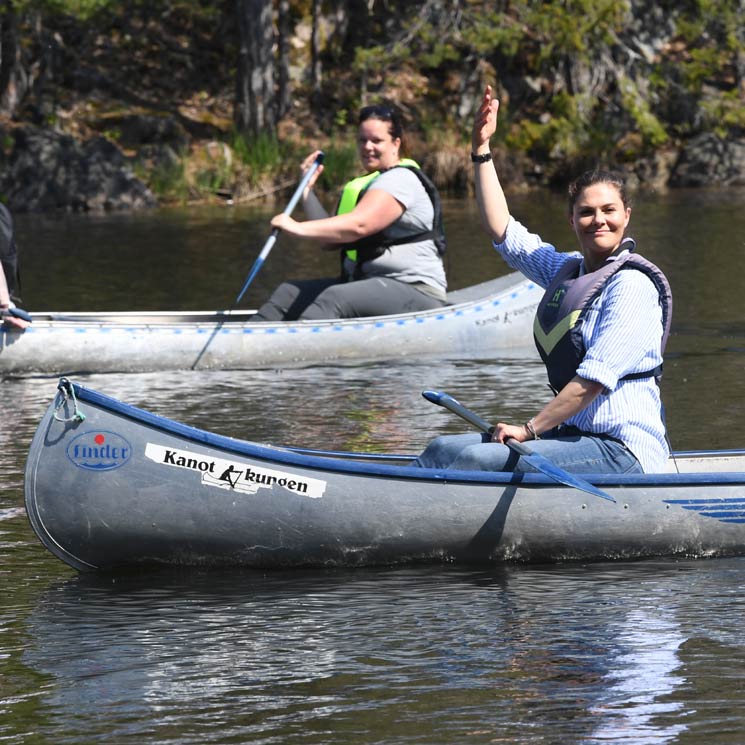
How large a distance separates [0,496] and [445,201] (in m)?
16.8

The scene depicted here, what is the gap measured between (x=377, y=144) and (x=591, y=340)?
3963 mm

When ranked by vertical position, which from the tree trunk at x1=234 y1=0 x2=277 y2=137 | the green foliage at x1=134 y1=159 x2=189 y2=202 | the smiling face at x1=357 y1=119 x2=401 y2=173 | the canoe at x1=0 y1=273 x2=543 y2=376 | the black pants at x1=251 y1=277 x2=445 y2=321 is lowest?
the canoe at x1=0 y1=273 x2=543 y2=376

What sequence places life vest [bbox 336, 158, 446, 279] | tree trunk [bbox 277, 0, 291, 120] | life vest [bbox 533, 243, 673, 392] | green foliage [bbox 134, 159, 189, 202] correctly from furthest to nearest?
1. tree trunk [bbox 277, 0, 291, 120]
2. green foliage [bbox 134, 159, 189, 202]
3. life vest [bbox 336, 158, 446, 279]
4. life vest [bbox 533, 243, 673, 392]

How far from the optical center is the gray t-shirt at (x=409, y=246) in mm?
9422

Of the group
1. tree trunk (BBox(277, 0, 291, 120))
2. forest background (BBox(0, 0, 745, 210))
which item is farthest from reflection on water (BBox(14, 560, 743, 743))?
tree trunk (BBox(277, 0, 291, 120))

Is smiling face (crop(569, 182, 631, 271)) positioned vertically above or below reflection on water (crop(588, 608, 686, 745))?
above

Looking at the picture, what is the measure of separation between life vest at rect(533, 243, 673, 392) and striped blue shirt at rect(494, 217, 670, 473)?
26 millimetres

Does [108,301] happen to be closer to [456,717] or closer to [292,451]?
[292,451]

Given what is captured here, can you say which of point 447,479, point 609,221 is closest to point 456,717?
point 447,479

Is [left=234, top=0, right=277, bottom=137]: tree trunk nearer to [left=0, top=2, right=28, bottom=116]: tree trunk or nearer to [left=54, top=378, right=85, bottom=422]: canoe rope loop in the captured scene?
[left=0, top=2, right=28, bottom=116]: tree trunk

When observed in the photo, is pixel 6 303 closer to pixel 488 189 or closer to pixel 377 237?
pixel 377 237

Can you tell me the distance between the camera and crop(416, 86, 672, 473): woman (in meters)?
5.07

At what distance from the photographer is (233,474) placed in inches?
210

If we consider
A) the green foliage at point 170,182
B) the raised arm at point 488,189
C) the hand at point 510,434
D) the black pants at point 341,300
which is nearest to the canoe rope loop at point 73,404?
the hand at point 510,434
